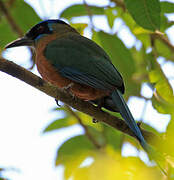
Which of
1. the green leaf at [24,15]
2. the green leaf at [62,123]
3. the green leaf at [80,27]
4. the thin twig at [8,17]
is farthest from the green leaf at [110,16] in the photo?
the green leaf at [62,123]

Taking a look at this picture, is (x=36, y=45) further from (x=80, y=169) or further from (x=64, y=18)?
(x=80, y=169)

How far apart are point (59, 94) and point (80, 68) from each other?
81 cm

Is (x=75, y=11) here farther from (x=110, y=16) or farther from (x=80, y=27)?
(x=110, y=16)

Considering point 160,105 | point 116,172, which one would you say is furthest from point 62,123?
point 116,172

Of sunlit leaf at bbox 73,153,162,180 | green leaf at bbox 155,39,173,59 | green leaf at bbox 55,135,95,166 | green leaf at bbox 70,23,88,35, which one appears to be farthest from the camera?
green leaf at bbox 155,39,173,59

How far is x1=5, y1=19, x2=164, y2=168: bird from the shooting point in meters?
3.30

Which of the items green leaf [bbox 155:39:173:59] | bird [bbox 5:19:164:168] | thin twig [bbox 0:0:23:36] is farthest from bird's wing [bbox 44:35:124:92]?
green leaf [bbox 155:39:173:59]

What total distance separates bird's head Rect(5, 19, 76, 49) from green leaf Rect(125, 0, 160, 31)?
67.9 inches

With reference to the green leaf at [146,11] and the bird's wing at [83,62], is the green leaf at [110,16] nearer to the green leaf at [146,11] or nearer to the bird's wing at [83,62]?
the bird's wing at [83,62]

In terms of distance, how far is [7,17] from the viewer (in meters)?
4.09

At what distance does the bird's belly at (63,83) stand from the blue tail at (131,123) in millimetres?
208

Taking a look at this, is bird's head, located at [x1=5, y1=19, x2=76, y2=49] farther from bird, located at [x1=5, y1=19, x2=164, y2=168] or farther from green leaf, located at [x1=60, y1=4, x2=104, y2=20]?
green leaf, located at [x1=60, y1=4, x2=104, y2=20]

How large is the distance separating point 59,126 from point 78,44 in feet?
3.11

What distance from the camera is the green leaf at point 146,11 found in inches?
102
